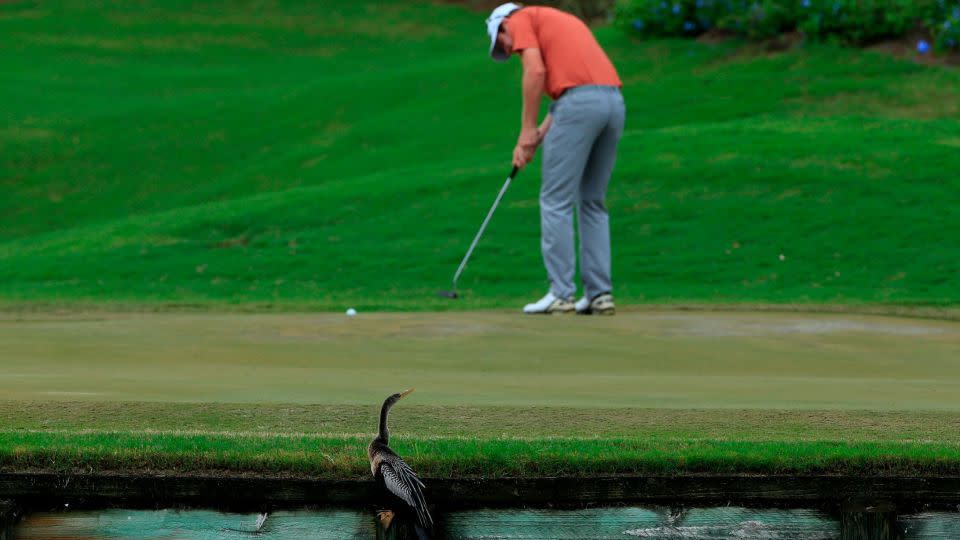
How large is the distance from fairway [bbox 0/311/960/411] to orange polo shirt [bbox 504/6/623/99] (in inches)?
64.7

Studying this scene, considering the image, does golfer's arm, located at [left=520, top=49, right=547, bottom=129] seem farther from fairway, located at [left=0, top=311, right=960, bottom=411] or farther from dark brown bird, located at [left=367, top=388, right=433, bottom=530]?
dark brown bird, located at [left=367, top=388, right=433, bottom=530]

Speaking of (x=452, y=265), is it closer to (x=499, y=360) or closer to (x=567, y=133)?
(x=567, y=133)

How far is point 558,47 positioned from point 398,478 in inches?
256

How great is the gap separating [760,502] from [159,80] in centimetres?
3478

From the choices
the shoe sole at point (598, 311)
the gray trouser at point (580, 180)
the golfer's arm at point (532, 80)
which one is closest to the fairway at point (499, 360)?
the shoe sole at point (598, 311)

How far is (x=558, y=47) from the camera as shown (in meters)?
10.8

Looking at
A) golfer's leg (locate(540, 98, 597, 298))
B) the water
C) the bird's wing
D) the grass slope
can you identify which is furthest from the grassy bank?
the grass slope

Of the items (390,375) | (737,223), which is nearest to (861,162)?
(737,223)

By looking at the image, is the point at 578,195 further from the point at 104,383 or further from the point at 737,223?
the point at 737,223

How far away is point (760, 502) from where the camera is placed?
16.5ft

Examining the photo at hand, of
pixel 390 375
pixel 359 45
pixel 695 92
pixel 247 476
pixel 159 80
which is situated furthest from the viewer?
pixel 359 45

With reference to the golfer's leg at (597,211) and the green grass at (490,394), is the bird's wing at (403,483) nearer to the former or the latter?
the green grass at (490,394)

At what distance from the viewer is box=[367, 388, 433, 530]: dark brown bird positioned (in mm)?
4684

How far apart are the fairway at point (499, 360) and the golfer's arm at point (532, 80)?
1422 mm
